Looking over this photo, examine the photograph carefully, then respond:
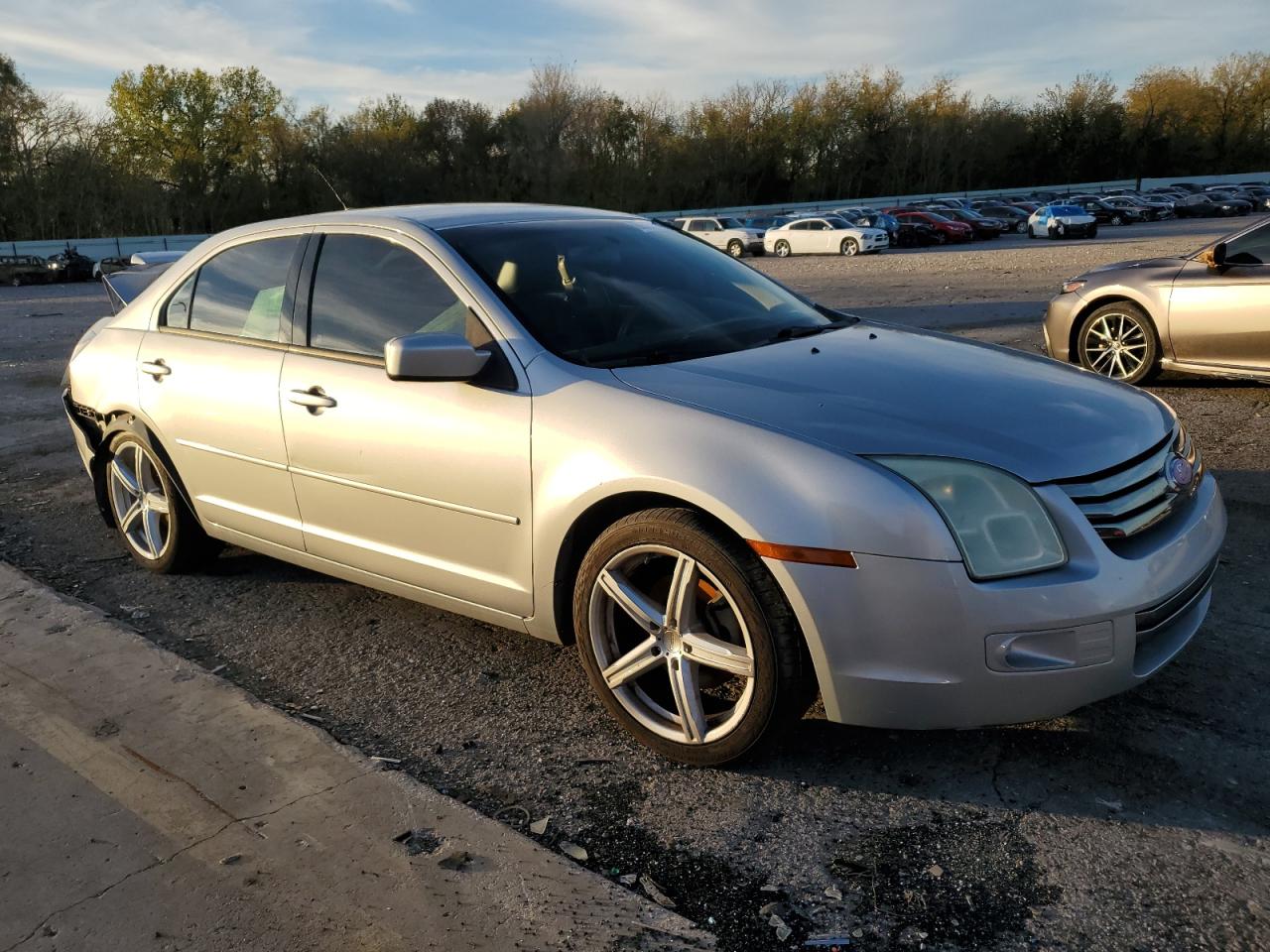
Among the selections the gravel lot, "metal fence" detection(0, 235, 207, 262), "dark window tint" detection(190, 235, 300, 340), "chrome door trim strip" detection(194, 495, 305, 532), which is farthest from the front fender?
"metal fence" detection(0, 235, 207, 262)

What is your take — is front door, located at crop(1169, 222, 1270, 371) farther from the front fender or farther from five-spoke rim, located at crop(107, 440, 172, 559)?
five-spoke rim, located at crop(107, 440, 172, 559)

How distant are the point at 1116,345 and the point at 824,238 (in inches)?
1224

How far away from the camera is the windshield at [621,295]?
3.45m

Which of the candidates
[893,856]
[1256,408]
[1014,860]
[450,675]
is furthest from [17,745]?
[1256,408]

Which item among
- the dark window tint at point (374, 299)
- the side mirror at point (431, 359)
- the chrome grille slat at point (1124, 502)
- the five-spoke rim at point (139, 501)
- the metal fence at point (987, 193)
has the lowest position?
the five-spoke rim at point (139, 501)

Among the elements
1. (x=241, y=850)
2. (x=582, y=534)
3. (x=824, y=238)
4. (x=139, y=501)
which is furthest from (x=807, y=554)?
(x=824, y=238)

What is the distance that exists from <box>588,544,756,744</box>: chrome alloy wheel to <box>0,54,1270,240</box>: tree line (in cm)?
6799

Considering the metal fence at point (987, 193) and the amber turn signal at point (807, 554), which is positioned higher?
the metal fence at point (987, 193)

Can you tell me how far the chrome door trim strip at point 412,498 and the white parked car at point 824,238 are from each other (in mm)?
35360

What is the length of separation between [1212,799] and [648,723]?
4.94ft

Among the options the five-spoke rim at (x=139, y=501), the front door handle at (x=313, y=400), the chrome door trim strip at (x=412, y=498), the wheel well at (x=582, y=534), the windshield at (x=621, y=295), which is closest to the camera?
the wheel well at (x=582, y=534)

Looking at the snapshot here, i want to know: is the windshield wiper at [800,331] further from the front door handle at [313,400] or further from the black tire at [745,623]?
the front door handle at [313,400]

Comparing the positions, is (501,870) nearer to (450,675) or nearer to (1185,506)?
(450,675)

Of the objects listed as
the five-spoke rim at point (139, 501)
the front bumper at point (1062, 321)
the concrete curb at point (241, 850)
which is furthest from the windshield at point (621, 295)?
the front bumper at point (1062, 321)
